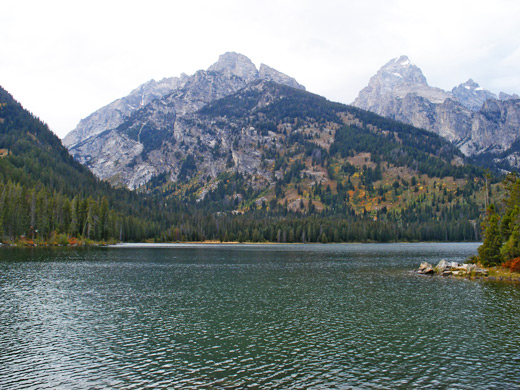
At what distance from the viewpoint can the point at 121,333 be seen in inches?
1567

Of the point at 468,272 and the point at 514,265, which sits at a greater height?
the point at 514,265

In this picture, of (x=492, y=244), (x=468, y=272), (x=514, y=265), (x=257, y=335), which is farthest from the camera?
(x=492, y=244)

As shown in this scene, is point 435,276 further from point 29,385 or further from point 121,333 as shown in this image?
point 29,385

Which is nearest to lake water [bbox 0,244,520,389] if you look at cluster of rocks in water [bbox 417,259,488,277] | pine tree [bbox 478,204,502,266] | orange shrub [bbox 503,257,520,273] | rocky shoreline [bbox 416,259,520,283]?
rocky shoreline [bbox 416,259,520,283]

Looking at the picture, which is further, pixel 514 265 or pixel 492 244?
pixel 492 244

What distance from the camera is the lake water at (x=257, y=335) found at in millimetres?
27906

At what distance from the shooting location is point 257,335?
3944 cm

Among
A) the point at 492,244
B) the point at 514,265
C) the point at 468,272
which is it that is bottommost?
the point at 468,272

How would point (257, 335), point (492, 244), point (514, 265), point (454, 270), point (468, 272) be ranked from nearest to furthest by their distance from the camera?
point (257, 335)
point (514, 265)
point (468, 272)
point (492, 244)
point (454, 270)

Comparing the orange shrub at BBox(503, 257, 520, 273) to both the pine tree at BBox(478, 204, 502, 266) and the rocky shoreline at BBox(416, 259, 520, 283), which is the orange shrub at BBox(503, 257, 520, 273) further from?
the pine tree at BBox(478, 204, 502, 266)

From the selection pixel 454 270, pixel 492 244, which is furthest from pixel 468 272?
pixel 492 244

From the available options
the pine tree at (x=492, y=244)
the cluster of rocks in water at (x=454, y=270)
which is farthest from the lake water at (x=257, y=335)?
the pine tree at (x=492, y=244)

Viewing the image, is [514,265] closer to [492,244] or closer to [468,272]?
[492,244]

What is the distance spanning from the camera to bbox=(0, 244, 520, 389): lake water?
2791 centimetres
